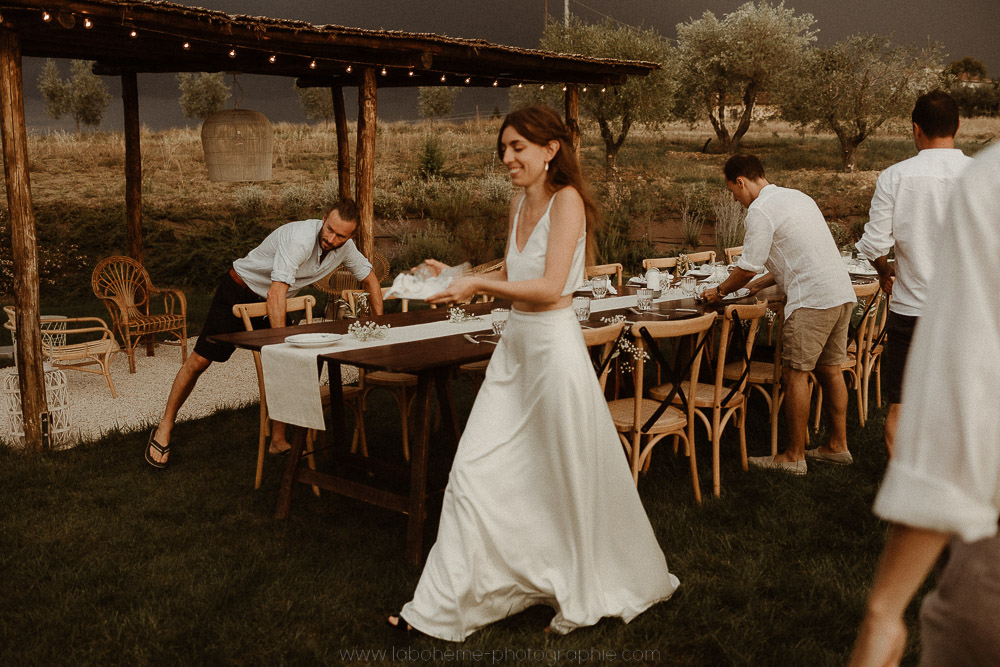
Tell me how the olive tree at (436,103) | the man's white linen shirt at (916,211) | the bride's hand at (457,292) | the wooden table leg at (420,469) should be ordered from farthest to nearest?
the olive tree at (436,103) → the man's white linen shirt at (916,211) → the wooden table leg at (420,469) → the bride's hand at (457,292)

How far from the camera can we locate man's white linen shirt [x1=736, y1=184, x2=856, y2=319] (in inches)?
173

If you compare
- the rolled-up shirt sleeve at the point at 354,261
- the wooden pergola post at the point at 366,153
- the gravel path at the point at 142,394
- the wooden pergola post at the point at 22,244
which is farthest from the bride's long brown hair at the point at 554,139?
the wooden pergola post at the point at 366,153

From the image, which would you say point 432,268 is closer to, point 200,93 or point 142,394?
point 142,394

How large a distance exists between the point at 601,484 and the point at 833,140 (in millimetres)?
28354

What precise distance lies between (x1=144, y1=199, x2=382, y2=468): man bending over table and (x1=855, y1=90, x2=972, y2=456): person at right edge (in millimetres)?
2827

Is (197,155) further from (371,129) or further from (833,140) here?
(833,140)

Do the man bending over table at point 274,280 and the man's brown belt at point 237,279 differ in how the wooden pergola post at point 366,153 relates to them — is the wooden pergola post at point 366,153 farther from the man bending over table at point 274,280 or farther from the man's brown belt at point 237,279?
the man's brown belt at point 237,279

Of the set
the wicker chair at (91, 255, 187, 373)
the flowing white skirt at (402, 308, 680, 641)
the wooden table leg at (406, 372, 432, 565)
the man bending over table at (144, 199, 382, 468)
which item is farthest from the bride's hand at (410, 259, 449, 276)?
the wicker chair at (91, 255, 187, 373)

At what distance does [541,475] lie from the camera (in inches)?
116

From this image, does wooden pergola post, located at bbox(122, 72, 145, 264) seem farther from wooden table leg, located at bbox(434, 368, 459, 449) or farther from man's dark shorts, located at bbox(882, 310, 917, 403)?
man's dark shorts, located at bbox(882, 310, 917, 403)

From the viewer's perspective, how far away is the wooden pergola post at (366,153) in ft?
23.9

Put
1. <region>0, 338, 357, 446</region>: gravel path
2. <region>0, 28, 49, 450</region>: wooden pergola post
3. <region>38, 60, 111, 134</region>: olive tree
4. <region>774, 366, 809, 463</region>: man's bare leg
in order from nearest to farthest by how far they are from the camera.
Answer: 1. <region>774, 366, 809, 463</region>: man's bare leg
2. <region>0, 28, 49, 450</region>: wooden pergola post
3. <region>0, 338, 357, 446</region>: gravel path
4. <region>38, 60, 111, 134</region>: olive tree

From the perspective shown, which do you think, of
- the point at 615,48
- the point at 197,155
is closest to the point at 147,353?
the point at 197,155

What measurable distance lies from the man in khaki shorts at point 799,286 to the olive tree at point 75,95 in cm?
2661
